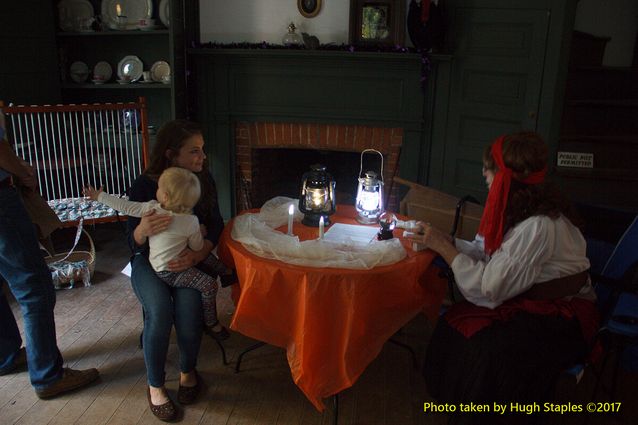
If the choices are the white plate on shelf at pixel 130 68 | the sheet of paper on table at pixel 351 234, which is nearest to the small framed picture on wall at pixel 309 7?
the white plate on shelf at pixel 130 68

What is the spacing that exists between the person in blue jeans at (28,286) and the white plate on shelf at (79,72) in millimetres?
2456

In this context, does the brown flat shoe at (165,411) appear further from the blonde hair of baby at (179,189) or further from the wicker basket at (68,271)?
the wicker basket at (68,271)

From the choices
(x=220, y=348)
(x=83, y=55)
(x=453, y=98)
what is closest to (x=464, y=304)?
(x=220, y=348)

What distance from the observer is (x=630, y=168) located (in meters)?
3.79

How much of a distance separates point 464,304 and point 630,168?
2.54m

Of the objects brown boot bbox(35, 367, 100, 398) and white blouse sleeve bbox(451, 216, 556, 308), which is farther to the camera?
brown boot bbox(35, 367, 100, 398)

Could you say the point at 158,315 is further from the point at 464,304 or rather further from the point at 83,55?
the point at 83,55

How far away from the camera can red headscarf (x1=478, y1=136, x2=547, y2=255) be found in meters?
1.80

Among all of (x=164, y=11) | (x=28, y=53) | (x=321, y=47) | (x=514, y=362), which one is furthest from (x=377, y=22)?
(x=514, y=362)

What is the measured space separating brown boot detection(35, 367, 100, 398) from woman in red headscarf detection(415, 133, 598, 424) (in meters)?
1.44

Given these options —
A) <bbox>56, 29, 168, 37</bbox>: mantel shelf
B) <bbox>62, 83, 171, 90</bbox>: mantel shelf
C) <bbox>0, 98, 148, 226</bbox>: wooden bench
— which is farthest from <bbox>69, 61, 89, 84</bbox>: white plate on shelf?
<bbox>0, 98, 148, 226</bbox>: wooden bench

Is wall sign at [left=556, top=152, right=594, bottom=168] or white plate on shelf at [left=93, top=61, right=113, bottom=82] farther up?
white plate on shelf at [left=93, top=61, right=113, bottom=82]

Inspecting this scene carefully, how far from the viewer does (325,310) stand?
5.95ft

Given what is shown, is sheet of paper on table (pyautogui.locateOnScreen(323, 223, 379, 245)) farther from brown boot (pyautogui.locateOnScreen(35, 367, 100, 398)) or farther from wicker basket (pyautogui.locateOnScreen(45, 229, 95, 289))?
wicker basket (pyautogui.locateOnScreen(45, 229, 95, 289))
